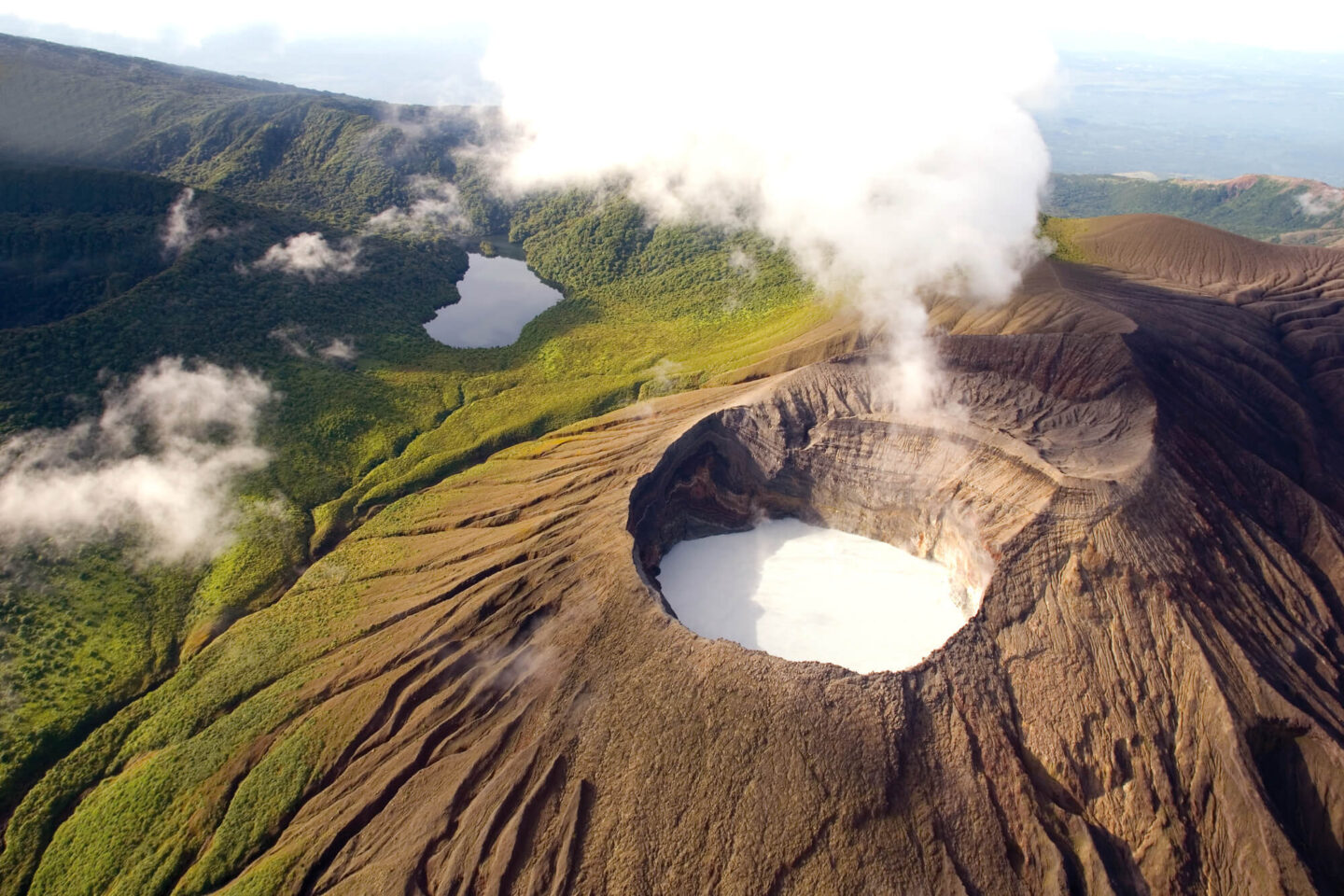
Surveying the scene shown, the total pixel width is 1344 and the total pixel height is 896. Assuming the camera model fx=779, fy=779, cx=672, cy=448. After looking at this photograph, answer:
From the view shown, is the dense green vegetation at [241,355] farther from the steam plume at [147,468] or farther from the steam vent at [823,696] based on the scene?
the steam plume at [147,468]

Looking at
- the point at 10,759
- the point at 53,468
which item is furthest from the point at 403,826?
the point at 53,468

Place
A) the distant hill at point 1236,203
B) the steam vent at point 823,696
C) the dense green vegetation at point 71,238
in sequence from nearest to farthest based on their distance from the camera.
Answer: the steam vent at point 823,696 → the dense green vegetation at point 71,238 → the distant hill at point 1236,203

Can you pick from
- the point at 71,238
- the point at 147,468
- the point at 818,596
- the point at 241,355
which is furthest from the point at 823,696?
the point at 71,238

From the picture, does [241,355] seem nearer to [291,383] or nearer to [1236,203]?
[291,383]

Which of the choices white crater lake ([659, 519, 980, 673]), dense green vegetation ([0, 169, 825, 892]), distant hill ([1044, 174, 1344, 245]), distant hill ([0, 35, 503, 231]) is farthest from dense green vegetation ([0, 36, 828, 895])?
distant hill ([1044, 174, 1344, 245])

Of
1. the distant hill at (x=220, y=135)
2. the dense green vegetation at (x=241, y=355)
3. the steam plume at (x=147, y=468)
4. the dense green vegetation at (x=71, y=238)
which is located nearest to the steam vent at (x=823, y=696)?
the dense green vegetation at (x=241, y=355)

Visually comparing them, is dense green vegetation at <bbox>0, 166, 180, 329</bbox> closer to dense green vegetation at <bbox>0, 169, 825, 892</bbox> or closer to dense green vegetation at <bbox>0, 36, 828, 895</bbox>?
dense green vegetation at <bbox>0, 36, 828, 895</bbox>
